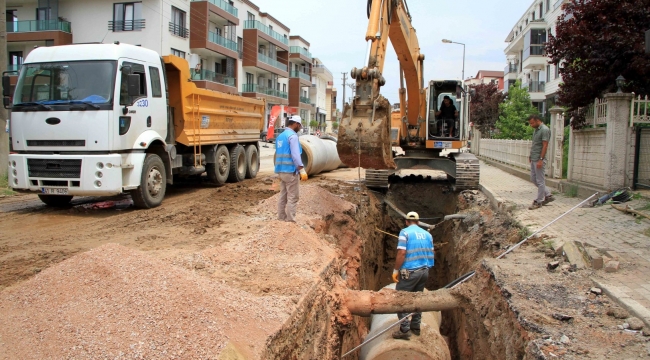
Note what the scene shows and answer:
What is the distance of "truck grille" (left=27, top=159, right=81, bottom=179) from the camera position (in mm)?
8484

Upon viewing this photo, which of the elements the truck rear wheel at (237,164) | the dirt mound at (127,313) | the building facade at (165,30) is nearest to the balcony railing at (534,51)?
the building facade at (165,30)

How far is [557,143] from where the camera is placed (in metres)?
13.0

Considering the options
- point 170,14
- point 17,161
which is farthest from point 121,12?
point 17,161

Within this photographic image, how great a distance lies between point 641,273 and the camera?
534 centimetres

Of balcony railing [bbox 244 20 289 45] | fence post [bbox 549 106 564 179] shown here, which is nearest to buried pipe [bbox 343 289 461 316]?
fence post [bbox 549 106 564 179]

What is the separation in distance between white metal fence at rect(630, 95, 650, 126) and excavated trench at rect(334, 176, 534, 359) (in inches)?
124

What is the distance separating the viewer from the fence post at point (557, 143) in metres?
12.7

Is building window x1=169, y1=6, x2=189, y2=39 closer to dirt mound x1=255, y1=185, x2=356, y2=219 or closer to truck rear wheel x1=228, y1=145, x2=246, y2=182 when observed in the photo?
truck rear wheel x1=228, y1=145, x2=246, y2=182

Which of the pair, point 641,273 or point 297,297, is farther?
point 641,273

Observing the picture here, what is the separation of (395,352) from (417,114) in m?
7.91

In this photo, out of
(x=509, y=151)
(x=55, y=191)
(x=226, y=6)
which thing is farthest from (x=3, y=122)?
(x=226, y=6)

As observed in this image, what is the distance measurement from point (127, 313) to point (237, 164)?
10.2 m

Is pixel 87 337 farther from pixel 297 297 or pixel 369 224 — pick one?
pixel 369 224

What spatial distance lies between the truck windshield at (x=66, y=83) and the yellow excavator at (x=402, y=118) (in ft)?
13.9
